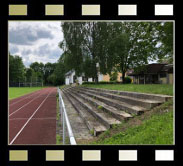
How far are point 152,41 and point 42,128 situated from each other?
7.81 metres

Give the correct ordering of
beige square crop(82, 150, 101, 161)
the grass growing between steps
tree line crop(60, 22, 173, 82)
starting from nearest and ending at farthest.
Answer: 1. beige square crop(82, 150, 101, 161)
2. the grass growing between steps
3. tree line crop(60, 22, 173, 82)

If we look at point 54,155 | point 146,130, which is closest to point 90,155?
point 54,155

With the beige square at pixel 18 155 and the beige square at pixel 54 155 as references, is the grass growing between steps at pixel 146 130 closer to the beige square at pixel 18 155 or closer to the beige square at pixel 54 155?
the beige square at pixel 54 155

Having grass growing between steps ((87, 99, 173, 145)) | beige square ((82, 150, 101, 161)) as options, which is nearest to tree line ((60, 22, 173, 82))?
grass growing between steps ((87, 99, 173, 145))

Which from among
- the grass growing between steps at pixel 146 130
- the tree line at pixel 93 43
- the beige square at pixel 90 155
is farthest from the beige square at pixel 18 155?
the tree line at pixel 93 43

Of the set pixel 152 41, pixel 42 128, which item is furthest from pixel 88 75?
pixel 42 128

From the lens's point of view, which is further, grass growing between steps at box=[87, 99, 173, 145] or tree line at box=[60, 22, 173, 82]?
tree line at box=[60, 22, 173, 82]

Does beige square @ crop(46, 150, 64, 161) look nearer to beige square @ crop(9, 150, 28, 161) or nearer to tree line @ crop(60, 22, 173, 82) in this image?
beige square @ crop(9, 150, 28, 161)

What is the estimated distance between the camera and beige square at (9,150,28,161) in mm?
2213

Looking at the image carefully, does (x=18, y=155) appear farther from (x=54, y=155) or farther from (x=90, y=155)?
(x=90, y=155)

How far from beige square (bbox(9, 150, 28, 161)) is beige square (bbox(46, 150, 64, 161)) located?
12.4 inches

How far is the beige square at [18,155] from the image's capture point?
2.21m

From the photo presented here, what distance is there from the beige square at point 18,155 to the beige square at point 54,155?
12.4 inches
